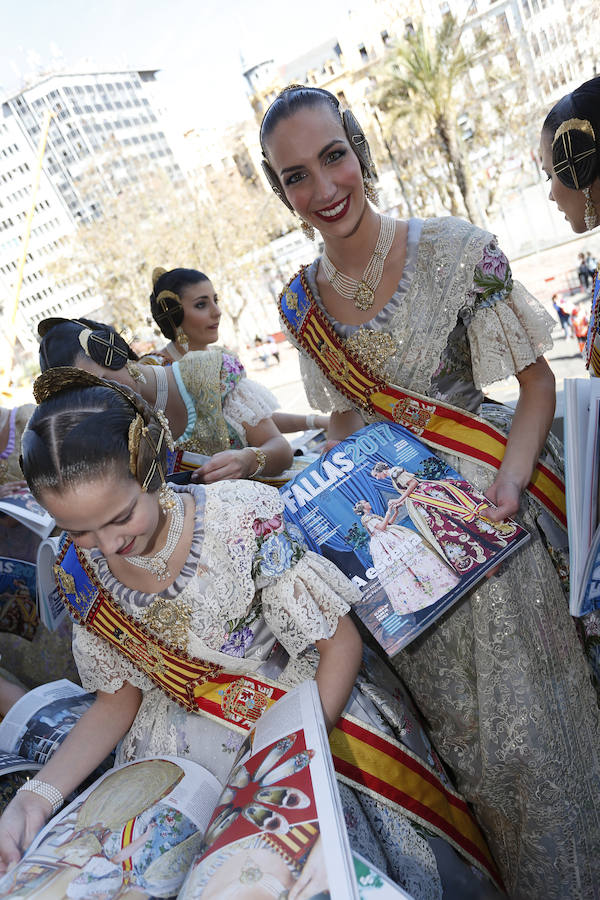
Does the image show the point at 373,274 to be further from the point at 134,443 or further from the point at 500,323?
the point at 134,443

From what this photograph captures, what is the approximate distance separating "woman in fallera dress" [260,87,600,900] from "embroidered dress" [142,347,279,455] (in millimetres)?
803

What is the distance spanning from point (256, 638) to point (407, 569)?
404 millimetres

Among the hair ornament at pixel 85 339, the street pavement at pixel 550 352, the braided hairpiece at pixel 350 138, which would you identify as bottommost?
the street pavement at pixel 550 352

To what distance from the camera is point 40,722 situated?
1.86 m

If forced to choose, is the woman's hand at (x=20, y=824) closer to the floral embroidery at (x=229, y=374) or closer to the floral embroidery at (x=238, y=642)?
the floral embroidery at (x=238, y=642)

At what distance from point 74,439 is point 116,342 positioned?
0.98 meters

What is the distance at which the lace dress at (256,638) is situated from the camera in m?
1.46

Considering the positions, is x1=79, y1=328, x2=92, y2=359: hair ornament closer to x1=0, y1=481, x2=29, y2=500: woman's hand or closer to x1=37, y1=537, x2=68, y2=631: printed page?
x1=37, y1=537, x2=68, y2=631: printed page

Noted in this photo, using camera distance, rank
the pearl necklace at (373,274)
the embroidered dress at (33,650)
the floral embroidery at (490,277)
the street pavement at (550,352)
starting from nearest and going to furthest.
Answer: the floral embroidery at (490,277) → the pearl necklace at (373,274) → the embroidered dress at (33,650) → the street pavement at (550,352)

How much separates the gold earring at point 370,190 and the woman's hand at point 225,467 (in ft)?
2.95

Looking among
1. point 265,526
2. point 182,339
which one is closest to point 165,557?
point 265,526

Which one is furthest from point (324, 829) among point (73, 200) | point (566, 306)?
point (73, 200)

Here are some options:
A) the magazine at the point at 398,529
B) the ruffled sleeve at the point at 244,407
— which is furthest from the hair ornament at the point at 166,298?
the magazine at the point at 398,529

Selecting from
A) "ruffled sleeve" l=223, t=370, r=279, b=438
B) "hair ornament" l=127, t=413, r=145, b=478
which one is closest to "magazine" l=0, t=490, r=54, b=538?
"ruffled sleeve" l=223, t=370, r=279, b=438
